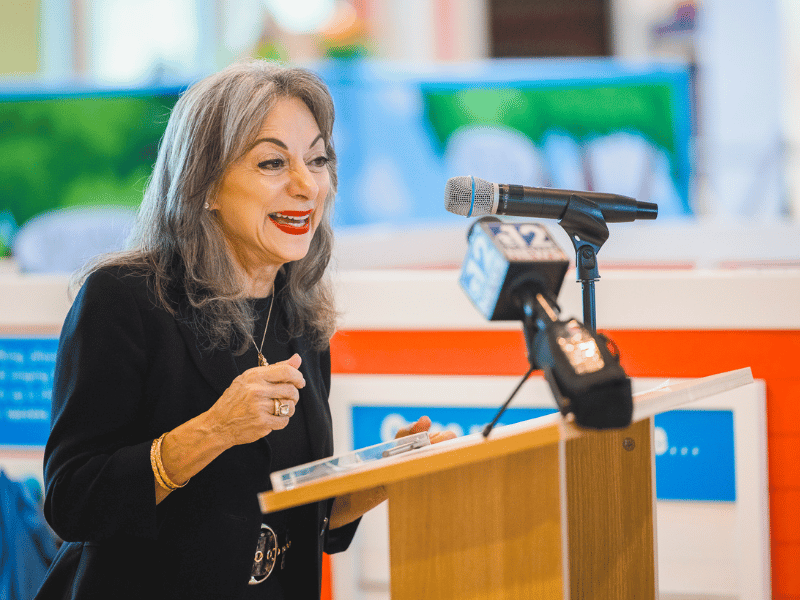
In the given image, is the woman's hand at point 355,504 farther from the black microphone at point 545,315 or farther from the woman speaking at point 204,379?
the black microphone at point 545,315

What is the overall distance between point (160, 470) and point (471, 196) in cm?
62

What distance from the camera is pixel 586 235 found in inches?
46.5

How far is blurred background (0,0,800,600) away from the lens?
1.92 metres

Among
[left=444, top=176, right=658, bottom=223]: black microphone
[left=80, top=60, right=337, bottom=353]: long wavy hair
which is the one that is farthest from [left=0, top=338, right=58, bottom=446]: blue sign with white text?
[left=444, top=176, right=658, bottom=223]: black microphone

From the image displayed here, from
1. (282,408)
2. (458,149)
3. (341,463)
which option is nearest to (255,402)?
(282,408)

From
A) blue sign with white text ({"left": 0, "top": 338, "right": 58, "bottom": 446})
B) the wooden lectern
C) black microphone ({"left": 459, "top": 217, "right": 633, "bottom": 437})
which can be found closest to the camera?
black microphone ({"left": 459, "top": 217, "right": 633, "bottom": 437})

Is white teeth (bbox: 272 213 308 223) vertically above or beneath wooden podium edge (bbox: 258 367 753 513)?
above

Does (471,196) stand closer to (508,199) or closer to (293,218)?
(508,199)

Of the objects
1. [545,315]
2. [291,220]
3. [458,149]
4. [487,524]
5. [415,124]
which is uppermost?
[415,124]

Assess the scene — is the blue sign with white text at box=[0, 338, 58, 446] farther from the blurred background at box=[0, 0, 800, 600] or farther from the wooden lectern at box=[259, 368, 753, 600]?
the wooden lectern at box=[259, 368, 753, 600]

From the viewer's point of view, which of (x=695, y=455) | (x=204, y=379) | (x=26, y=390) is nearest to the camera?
(x=204, y=379)

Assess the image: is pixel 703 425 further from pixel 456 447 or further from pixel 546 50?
pixel 546 50

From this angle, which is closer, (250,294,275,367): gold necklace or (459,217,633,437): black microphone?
(459,217,633,437): black microphone

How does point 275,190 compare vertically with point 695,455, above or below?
above
